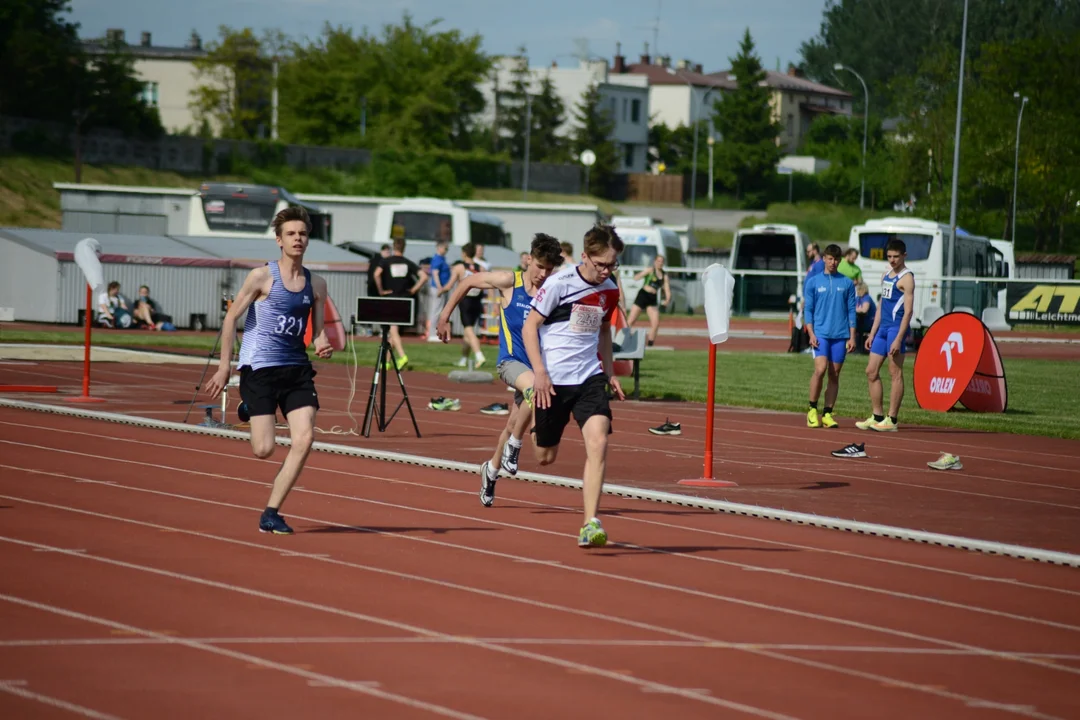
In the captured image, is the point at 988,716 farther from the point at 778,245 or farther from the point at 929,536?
the point at 778,245

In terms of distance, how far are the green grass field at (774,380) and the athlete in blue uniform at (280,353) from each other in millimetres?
10617

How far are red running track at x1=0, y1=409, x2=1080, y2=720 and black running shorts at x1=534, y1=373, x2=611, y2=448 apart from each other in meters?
0.69

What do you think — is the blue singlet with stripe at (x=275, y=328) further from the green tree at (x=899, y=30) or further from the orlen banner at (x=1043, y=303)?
the green tree at (x=899, y=30)

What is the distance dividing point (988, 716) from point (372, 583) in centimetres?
327

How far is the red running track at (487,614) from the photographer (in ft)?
18.6

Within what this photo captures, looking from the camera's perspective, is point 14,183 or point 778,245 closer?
point 778,245

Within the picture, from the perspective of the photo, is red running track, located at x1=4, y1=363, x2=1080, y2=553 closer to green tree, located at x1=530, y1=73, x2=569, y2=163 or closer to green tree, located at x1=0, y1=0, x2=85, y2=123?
green tree, located at x1=0, y1=0, x2=85, y2=123

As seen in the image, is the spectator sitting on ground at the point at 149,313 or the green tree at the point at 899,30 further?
the green tree at the point at 899,30

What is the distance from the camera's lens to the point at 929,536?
382 inches

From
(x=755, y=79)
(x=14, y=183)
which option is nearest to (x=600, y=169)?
(x=755, y=79)

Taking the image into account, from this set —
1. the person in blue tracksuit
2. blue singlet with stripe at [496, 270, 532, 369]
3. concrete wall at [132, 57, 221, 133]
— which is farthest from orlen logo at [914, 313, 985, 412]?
concrete wall at [132, 57, 221, 133]

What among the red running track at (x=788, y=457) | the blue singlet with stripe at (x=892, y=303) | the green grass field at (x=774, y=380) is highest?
the blue singlet with stripe at (x=892, y=303)

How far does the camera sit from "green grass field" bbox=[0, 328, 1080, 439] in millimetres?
18172

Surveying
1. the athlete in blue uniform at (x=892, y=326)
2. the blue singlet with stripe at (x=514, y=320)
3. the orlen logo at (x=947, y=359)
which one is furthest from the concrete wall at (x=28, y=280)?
the blue singlet with stripe at (x=514, y=320)
